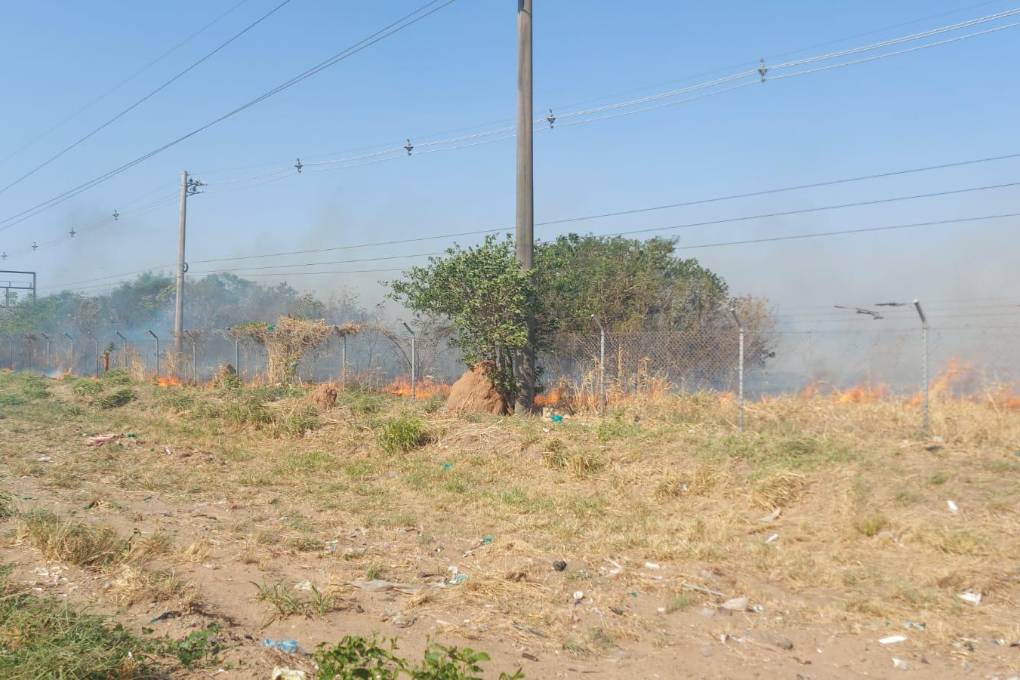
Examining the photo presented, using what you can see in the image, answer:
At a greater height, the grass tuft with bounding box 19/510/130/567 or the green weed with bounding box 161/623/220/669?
the grass tuft with bounding box 19/510/130/567

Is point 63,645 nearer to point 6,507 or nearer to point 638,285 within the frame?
point 6,507

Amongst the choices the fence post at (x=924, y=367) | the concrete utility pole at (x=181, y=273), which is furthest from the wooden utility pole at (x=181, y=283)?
the fence post at (x=924, y=367)

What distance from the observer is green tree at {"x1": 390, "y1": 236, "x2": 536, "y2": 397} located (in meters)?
14.7

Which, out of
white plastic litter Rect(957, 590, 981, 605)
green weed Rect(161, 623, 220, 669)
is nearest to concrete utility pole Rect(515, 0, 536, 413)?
white plastic litter Rect(957, 590, 981, 605)

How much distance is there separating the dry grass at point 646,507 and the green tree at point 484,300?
1817mm

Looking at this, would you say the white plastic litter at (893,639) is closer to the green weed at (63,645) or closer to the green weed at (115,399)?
the green weed at (63,645)

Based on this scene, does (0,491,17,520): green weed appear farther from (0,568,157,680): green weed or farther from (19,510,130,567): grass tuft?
(0,568,157,680): green weed

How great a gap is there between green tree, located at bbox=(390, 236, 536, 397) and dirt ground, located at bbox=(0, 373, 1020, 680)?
1986 millimetres

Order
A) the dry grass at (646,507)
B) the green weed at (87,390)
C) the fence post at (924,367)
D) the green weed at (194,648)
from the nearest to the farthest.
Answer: the green weed at (194,648), the dry grass at (646,507), the fence post at (924,367), the green weed at (87,390)

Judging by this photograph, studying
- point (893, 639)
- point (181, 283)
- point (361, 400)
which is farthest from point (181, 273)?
point (893, 639)

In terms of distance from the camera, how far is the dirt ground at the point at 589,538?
5.27 meters

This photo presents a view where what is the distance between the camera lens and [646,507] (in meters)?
9.16

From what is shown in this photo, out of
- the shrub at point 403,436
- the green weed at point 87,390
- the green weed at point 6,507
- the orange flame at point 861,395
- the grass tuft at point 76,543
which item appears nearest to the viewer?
the grass tuft at point 76,543

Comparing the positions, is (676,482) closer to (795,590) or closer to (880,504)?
(880,504)
